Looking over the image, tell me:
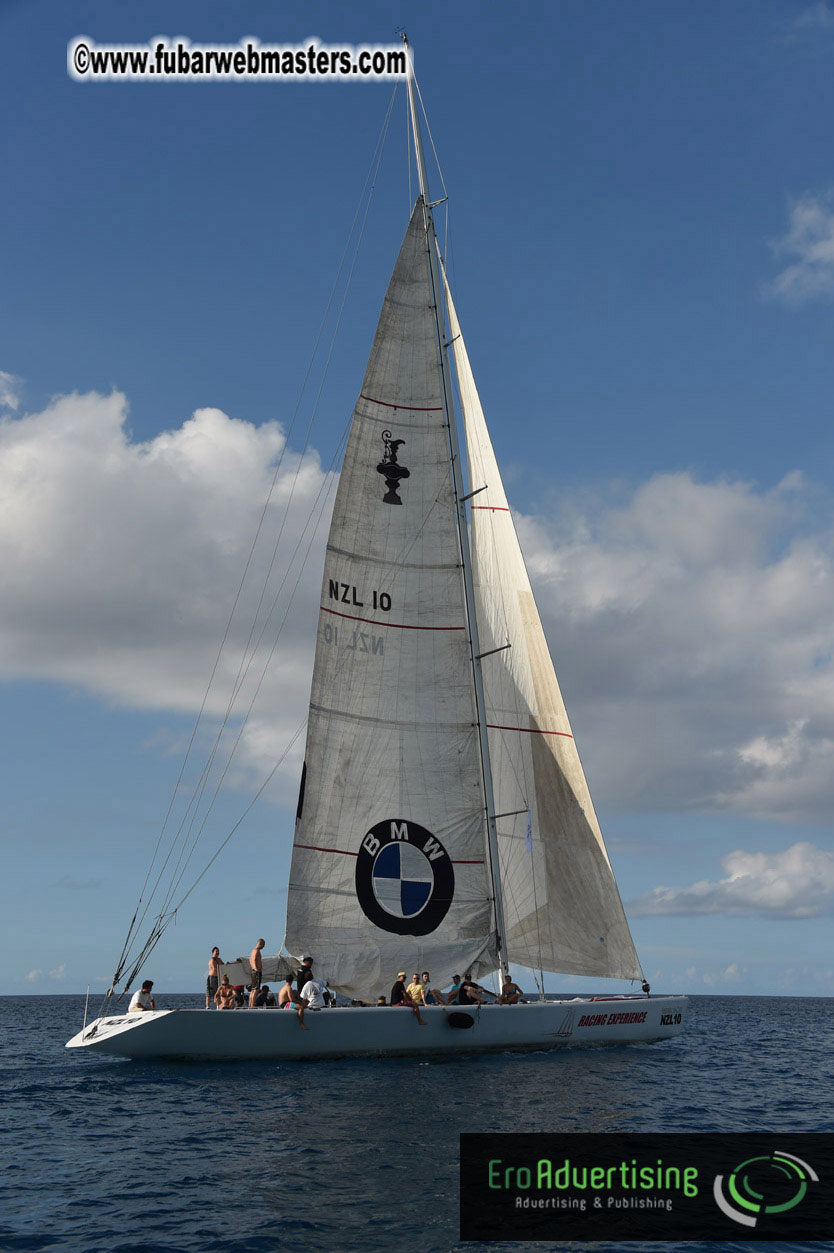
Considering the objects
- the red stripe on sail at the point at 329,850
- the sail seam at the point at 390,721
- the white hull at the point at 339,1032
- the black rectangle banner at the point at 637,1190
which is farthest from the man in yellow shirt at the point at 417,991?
the black rectangle banner at the point at 637,1190

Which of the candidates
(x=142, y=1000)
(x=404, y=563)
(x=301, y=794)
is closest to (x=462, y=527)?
(x=404, y=563)

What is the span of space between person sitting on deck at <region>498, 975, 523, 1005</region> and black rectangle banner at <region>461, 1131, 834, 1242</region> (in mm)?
6785

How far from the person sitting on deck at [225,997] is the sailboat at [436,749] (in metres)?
1.00

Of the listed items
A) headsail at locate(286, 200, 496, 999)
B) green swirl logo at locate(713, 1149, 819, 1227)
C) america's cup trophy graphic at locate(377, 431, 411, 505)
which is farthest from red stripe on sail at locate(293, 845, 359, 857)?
green swirl logo at locate(713, 1149, 819, 1227)

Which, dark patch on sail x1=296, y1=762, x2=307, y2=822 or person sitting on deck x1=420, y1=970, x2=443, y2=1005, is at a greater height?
dark patch on sail x1=296, y1=762, x2=307, y2=822

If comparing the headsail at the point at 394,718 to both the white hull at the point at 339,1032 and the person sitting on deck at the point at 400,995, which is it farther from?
the white hull at the point at 339,1032

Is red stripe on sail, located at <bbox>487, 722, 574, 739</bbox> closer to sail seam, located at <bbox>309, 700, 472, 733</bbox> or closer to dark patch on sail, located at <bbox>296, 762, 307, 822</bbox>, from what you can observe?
sail seam, located at <bbox>309, 700, 472, 733</bbox>

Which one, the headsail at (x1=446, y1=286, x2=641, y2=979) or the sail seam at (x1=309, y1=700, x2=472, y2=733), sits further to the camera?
the headsail at (x1=446, y1=286, x2=641, y2=979)

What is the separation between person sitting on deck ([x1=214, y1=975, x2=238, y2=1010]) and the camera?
1753 centimetres

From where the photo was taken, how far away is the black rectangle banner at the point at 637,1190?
9148 mm

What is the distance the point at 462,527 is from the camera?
21703 millimetres

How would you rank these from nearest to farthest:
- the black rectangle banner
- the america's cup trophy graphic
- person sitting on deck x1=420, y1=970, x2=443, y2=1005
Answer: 1. the black rectangle banner
2. person sitting on deck x1=420, y1=970, x2=443, y2=1005
3. the america's cup trophy graphic

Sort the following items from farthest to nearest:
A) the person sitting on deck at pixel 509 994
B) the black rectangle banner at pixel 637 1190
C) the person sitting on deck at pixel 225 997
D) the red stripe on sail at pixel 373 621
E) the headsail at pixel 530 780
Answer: the red stripe on sail at pixel 373 621
the headsail at pixel 530 780
the person sitting on deck at pixel 509 994
the person sitting on deck at pixel 225 997
the black rectangle banner at pixel 637 1190

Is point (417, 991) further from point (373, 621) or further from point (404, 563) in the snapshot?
point (404, 563)
